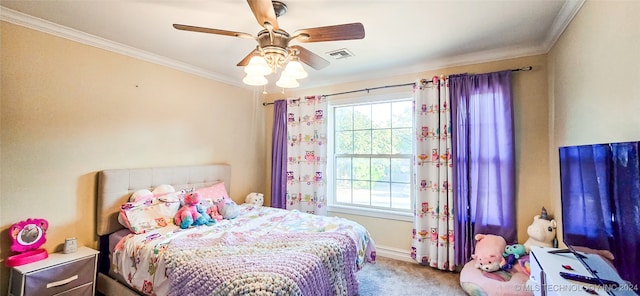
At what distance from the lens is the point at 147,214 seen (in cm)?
239

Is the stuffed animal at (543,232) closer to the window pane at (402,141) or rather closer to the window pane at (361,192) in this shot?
the window pane at (402,141)

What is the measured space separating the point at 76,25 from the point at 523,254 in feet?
14.2

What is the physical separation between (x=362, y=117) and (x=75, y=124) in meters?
3.01

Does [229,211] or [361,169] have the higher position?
[361,169]

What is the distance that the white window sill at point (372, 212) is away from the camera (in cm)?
317

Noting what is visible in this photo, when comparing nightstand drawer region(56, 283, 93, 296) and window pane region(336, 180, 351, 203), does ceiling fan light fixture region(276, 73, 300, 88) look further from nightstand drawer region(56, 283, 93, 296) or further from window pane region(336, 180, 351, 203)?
nightstand drawer region(56, 283, 93, 296)

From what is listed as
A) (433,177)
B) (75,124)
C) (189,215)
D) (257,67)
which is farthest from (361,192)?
(75,124)

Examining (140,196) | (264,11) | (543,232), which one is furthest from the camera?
(140,196)

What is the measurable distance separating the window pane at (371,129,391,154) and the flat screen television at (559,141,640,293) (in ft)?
6.28

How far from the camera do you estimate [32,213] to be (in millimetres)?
2072

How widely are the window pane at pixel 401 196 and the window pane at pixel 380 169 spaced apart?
0.49ft

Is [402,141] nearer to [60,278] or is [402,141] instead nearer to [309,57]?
[309,57]

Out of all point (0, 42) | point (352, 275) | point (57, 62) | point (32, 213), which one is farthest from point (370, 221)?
point (0, 42)

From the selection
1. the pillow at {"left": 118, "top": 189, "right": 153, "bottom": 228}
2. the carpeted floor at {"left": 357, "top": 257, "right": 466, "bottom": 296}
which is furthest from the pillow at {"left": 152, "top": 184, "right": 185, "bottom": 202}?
the carpeted floor at {"left": 357, "top": 257, "right": 466, "bottom": 296}
